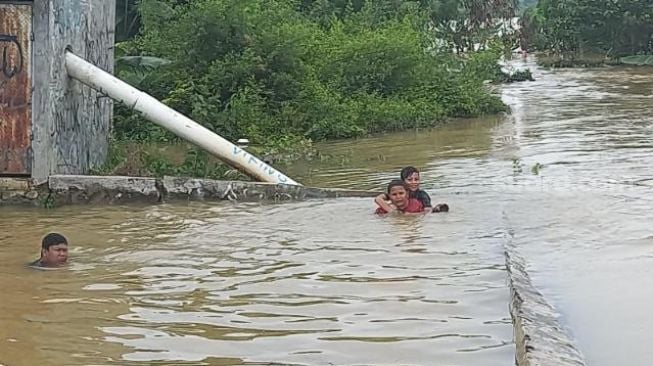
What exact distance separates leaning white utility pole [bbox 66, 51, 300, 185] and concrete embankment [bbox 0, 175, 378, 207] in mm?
326

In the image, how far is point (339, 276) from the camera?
7.92 meters

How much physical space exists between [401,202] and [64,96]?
14.5 feet

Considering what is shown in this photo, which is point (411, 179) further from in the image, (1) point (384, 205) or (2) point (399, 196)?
(1) point (384, 205)

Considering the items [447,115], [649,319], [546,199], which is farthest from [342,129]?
[649,319]

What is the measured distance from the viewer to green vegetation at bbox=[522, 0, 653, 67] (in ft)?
175

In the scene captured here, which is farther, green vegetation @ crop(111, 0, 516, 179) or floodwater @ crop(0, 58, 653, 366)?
green vegetation @ crop(111, 0, 516, 179)

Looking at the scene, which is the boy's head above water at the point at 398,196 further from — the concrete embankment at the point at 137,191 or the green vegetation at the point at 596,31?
the green vegetation at the point at 596,31

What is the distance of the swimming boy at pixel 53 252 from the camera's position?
8.42 m

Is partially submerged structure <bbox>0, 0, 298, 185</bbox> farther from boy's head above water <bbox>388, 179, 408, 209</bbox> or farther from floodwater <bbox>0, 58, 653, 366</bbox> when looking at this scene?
boy's head above water <bbox>388, 179, 408, 209</bbox>

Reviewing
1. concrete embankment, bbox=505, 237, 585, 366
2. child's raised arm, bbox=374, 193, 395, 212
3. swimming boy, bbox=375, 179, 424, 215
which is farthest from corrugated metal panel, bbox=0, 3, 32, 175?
concrete embankment, bbox=505, 237, 585, 366

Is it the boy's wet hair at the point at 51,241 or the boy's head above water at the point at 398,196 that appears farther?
the boy's head above water at the point at 398,196

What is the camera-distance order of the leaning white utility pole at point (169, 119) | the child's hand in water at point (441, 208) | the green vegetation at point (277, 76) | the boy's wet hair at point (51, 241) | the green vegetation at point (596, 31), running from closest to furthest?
the boy's wet hair at point (51, 241)
the child's hand in water at point (441, 208)
the leaning white utility pole at point (169, 119)
the green vegetation at point (277, 76)
the green vegetation at point (596, 31)

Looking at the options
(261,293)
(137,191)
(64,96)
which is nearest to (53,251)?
(261,293)

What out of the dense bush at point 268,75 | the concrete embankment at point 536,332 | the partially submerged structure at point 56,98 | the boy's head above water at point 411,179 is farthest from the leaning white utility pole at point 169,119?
the dense bush at point 268,75
